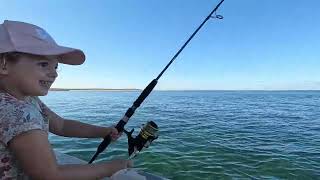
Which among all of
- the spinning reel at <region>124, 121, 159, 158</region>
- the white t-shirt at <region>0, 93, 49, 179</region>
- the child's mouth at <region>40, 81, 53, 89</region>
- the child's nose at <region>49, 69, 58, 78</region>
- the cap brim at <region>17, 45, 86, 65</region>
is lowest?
the spinning reel at <region>124, 121, 159, 158</region>

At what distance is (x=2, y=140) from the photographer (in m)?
1.93

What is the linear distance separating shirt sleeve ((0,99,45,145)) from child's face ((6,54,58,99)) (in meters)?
0.13

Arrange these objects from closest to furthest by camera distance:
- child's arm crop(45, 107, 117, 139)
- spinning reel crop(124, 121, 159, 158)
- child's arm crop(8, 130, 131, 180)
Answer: child's arm crop(8, 130, 131, 180)
child's arm crop(45, 107, 117, 139)
spinning reel crop(124, 121, 159, 158)

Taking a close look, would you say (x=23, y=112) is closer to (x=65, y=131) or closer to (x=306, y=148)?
(x=65, y=131)

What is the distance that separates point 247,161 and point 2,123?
376 inches

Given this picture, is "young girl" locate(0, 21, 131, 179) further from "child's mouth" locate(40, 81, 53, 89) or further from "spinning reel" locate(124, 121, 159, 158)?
"spinning reel" locate(124, 121, 159, 158)

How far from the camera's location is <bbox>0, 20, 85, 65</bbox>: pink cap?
77.2 inches

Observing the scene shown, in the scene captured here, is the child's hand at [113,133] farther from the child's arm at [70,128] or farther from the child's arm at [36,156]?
the child's arm at [36,156]

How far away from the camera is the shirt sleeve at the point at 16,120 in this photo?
6.12ft

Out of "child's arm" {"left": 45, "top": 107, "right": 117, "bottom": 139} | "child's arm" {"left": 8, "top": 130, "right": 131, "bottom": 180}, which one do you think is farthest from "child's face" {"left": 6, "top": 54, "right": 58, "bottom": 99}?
"child's arm" {"left": 45, "top": 107, "right": 117, "bottom": 139}

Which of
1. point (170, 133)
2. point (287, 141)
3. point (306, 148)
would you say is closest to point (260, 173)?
point (306, 148)

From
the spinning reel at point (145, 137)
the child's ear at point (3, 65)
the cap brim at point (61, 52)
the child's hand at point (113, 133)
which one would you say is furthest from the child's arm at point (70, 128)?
the child's ear at point (3, 65)

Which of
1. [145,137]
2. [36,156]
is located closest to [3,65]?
[36,156]

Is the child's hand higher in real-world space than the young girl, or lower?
lower
